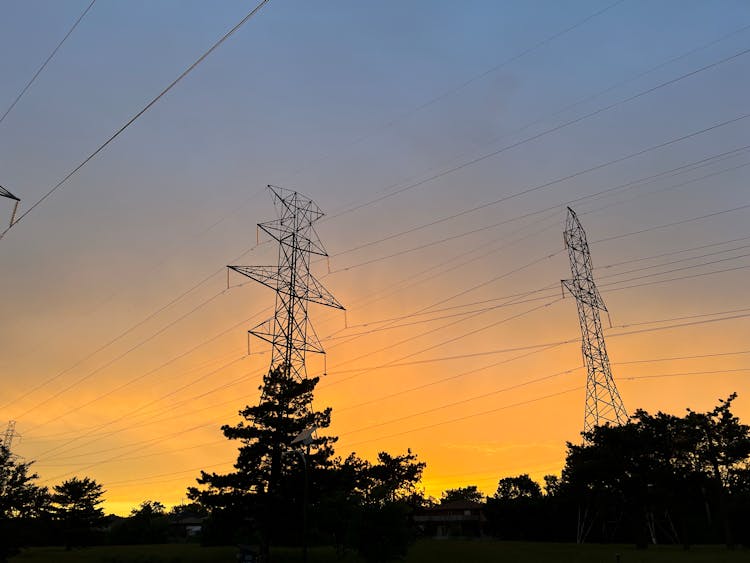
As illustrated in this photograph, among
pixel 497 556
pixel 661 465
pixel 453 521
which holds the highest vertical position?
pixel 661 465

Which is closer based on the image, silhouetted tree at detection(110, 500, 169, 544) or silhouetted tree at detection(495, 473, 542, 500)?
silhouetted tree at detection(110, 500, 169, 544)

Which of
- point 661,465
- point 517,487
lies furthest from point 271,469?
point 517,487

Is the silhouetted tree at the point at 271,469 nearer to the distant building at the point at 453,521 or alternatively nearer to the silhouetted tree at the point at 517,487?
the distant building at the point at 453,521

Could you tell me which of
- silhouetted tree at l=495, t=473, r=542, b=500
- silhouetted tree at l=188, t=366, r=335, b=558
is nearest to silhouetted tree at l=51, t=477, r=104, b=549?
silhouetted tree at l=188, t=366, r=335, b=558

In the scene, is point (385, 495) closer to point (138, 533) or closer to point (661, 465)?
point (661, 465)

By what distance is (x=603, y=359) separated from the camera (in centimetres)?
5794

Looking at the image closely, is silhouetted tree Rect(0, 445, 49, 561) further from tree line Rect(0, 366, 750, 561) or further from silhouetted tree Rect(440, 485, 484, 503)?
silhouetted tree Rect(440, 485, 484, 503)

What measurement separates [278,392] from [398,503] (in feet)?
43.6

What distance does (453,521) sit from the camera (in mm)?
109000

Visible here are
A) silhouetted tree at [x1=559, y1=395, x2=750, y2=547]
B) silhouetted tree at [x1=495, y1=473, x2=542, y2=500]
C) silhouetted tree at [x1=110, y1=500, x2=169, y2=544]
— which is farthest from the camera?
silhouetted tree at [x1=495, y1=473, x2=542, y2=500]

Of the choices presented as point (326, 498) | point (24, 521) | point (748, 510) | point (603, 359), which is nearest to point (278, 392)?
point (326, 498)

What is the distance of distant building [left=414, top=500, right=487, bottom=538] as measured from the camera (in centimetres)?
10700

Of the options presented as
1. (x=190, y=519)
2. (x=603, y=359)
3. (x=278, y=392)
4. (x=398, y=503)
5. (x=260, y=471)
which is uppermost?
(x=603, y=359)

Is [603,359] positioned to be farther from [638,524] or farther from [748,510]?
[748,510]
